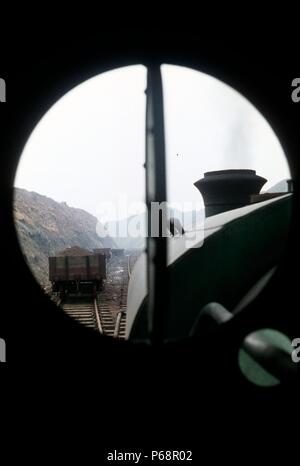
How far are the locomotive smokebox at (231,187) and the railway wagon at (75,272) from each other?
9081 mm

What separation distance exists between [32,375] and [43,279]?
24710mm

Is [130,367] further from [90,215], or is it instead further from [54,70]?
[90,215]

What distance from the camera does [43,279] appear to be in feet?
84.6

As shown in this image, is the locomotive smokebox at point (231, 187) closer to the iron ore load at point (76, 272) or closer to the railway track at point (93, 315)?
the railway track at point (93, 315)

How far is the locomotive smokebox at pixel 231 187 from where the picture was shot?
750cm

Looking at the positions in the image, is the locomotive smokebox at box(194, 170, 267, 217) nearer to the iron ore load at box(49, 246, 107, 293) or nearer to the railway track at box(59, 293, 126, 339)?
the railway track at box(59, 293, 126, 339)

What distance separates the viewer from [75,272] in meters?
15.7

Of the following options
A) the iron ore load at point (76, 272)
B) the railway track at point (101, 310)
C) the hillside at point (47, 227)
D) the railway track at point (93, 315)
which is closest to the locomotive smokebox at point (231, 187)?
the railway track at point (101, 310)

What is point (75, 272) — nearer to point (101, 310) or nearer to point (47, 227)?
point (101, 310)

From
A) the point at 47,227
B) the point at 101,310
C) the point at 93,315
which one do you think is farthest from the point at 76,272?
the point at 47,227

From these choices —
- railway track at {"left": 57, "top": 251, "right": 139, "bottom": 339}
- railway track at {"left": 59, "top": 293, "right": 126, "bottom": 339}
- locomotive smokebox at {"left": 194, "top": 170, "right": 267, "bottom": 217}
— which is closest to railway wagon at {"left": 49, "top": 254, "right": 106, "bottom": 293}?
railway track at {"left": 57, "top": 251, "right": 139, "bottom": 339}

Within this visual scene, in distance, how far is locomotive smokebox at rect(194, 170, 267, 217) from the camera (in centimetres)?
750

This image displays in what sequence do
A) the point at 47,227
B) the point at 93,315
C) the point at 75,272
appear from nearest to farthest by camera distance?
the point at 93,315 < the point at 75,272 < the point at 47,227

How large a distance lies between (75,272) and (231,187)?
388 inches
